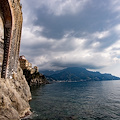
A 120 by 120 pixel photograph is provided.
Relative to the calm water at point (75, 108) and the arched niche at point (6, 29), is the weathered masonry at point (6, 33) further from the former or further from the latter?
the calm water at point (75, 108)

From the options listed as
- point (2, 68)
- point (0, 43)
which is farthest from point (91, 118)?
point (0, 43)

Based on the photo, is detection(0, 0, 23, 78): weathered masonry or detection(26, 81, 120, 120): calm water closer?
detection(0, 0, 23, 78): weathered masonry

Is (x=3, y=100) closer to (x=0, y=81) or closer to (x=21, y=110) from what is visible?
(x=0, y=81)

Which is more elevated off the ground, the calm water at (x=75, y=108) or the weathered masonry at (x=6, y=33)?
the weathered masonry at (x=6, y=33)

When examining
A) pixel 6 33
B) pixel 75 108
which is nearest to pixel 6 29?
pixel 6 33

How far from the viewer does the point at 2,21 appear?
660 inches

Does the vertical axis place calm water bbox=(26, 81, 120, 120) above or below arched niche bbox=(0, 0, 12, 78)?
below

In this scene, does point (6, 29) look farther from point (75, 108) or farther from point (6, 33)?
point (75, 108)

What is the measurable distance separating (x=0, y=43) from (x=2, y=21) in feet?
13.1

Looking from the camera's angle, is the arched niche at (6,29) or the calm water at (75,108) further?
the calm water at (75,108)

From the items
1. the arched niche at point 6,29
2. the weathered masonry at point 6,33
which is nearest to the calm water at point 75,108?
the arched niche at point 6,29

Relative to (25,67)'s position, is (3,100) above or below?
below

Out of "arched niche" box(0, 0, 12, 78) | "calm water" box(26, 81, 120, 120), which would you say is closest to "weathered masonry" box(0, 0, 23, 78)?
"arched niche" box(0, 0, 12, 78)

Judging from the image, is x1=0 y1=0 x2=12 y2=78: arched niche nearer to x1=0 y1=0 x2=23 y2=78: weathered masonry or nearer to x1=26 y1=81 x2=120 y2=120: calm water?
x1=0 y1=0 x2=23 y2=78: weathered masonry
